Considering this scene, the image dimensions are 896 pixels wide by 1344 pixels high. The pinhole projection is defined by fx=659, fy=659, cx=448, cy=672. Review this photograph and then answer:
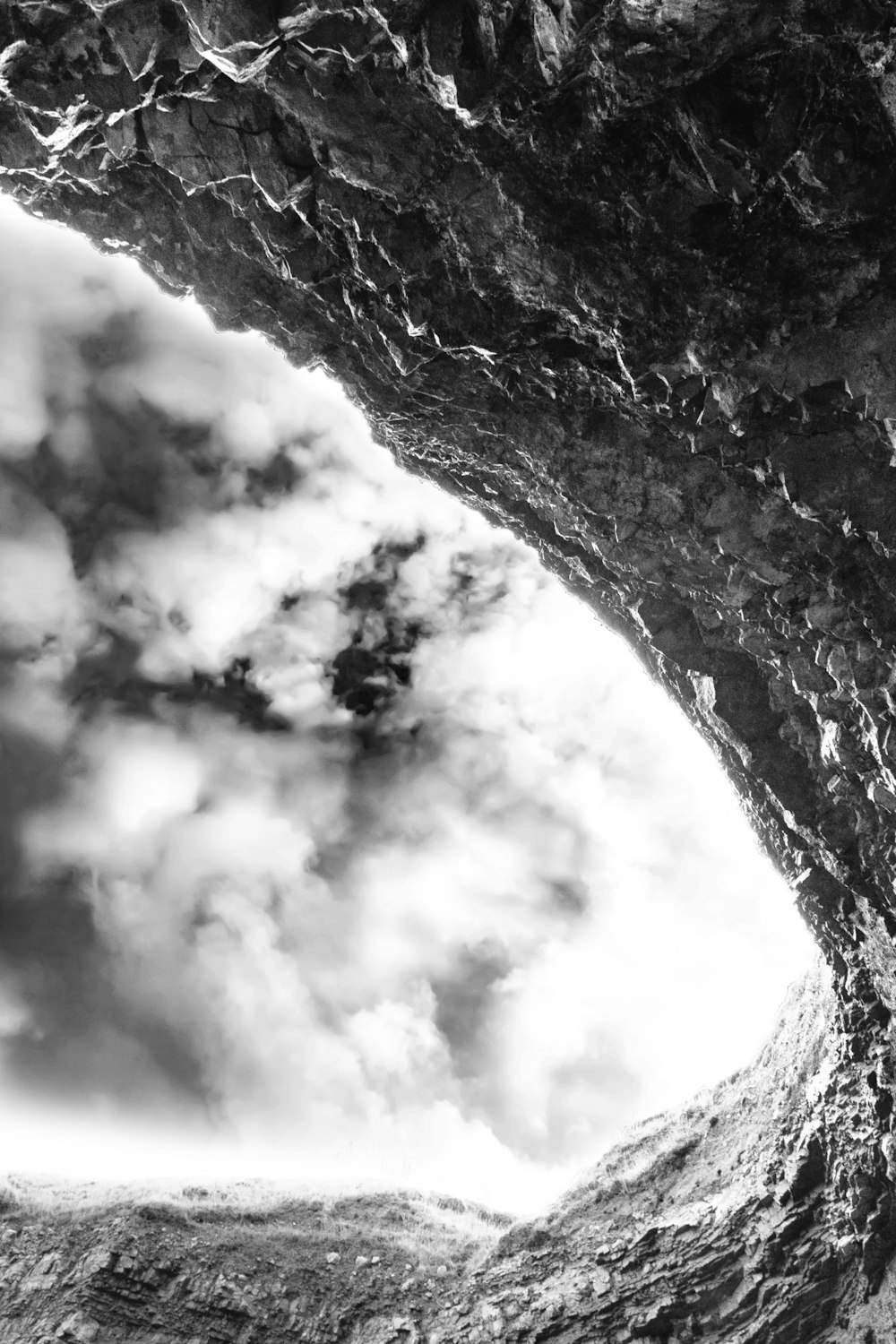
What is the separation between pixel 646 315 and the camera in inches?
356

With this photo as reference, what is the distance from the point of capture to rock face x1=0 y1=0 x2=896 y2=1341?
704cm

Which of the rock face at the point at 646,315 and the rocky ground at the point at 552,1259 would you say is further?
the rocky ground at the point at 552,1259

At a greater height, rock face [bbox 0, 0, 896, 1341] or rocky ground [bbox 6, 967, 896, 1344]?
rock face [bbox 0, 0, 896, 1341]

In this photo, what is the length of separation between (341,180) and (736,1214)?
63.6ft

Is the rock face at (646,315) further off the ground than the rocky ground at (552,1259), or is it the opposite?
the rock face at (646,315)

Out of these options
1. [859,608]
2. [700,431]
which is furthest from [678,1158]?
[700,431]

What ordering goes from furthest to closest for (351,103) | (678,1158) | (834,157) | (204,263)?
(678,1158) < (204,263) < (351,103) < (834,157)

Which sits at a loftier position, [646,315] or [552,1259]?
[646,315]

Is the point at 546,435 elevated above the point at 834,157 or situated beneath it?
elevated above

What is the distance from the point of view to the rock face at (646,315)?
277 inches

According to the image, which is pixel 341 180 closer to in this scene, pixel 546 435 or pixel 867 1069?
pixel 546 435

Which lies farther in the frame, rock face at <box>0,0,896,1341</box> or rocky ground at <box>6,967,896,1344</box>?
rocky ground at <box>6,967,896,1344</box>

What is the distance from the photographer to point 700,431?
32.8ft

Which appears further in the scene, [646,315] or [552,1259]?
[552,1259]
